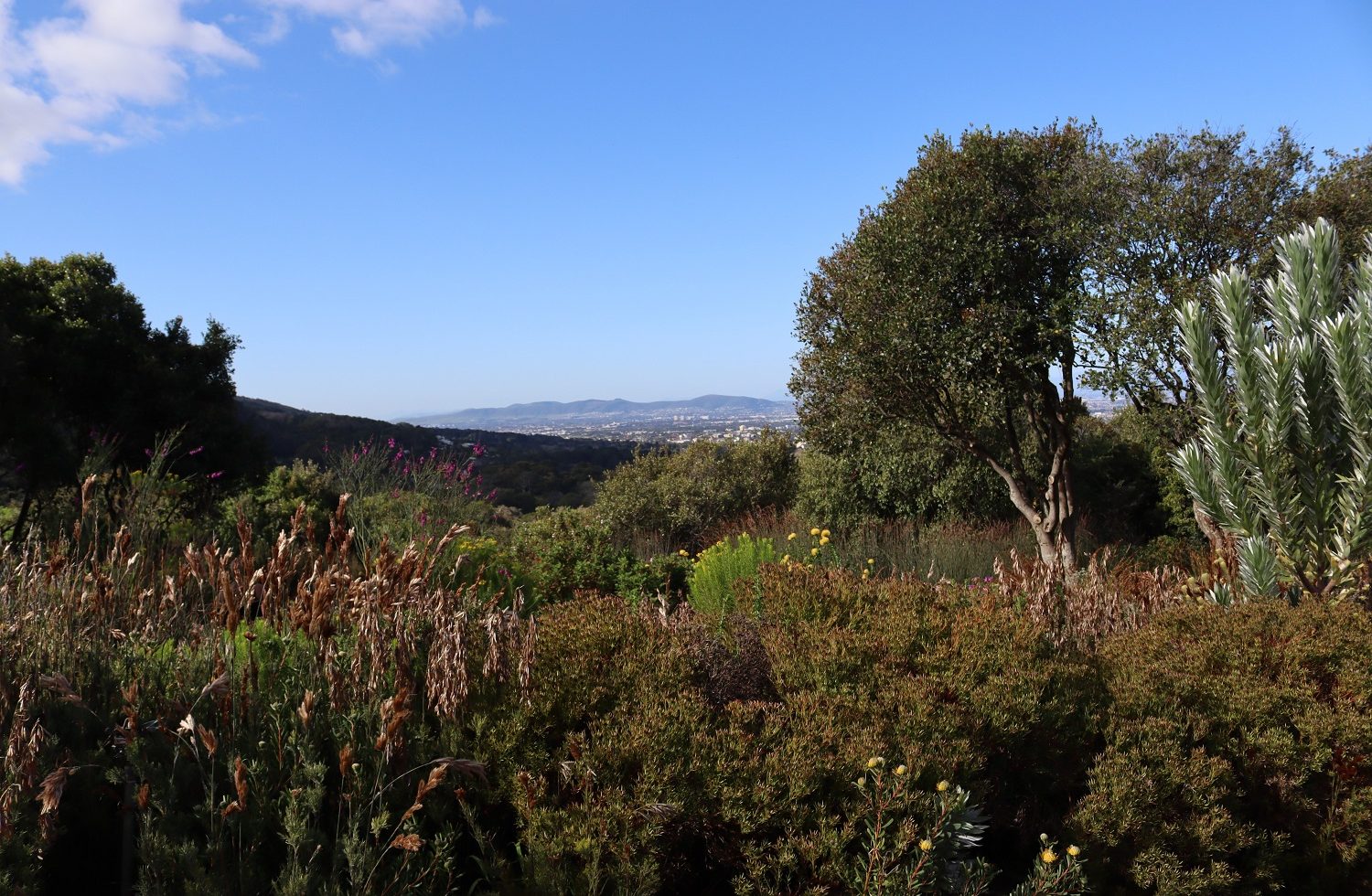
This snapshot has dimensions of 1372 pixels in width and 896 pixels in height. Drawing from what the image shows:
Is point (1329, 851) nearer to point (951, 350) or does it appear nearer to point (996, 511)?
point (951, 350)

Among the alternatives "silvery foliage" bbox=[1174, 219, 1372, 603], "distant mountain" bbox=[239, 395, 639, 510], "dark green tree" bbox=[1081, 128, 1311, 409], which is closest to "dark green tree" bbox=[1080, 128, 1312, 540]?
"dark green tree" bbox=[1081, 128, 1311, 409]

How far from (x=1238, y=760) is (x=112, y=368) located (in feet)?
43.0

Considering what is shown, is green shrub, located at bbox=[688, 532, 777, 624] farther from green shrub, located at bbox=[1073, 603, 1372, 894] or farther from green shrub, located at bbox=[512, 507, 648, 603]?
green shrub, located at bbox=[1073, 603, 1372, 894]

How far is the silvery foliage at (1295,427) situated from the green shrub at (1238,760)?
1.48 metres

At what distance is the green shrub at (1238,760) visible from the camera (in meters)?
2.72

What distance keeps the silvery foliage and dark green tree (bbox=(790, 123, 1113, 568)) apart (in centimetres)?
372

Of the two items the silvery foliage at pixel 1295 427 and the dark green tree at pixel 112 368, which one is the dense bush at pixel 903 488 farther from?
the dark green tree at pixel 112 368

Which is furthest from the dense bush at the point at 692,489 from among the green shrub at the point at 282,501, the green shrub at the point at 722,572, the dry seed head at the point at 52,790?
the dry seed head at the point at 52,790

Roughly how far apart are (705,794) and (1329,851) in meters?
2.22

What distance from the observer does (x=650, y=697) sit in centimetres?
272

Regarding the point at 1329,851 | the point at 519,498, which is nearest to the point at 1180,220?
the point at 1329,851

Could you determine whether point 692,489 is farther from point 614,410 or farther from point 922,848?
point 614,410

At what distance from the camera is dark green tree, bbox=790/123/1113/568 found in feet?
30.0

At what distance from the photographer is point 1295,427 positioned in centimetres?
501
